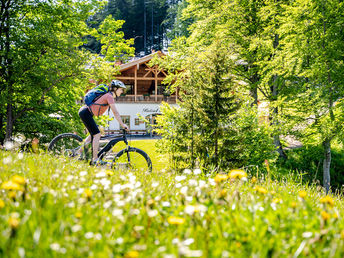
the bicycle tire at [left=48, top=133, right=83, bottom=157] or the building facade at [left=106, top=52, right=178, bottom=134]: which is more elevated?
the building facade at [left=106, top=52, right=178, bottom=134]

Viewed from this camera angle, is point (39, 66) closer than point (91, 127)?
No

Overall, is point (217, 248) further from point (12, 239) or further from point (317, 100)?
point (317, 100)

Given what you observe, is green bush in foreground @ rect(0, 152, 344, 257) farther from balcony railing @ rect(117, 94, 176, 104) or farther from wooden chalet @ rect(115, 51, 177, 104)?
balcony railing @ rect(117, 94, 176, 104)

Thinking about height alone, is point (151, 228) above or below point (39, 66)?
below

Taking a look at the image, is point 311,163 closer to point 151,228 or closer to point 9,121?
point 151,228

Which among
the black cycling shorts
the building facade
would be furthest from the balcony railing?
the black cycling shorts

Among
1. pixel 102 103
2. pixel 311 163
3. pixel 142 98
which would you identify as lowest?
pixel 311 163

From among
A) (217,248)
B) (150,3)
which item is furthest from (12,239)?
(150,3)

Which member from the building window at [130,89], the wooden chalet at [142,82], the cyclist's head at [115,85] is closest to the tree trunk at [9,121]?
the cyclist's head at [115,85]

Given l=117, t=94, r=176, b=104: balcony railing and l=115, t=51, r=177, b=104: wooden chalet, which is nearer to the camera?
l=115, t=51, r=177, b=104: wooden chalet

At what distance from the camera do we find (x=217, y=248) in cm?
133

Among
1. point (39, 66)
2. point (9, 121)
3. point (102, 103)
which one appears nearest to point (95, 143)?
point (102, 103)

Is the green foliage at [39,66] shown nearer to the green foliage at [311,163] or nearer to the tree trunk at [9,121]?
the tree trunk at [9,121]

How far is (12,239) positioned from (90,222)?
1.21 feet
